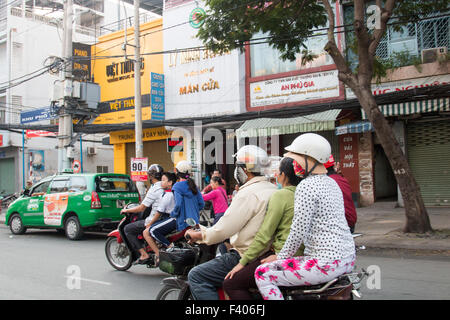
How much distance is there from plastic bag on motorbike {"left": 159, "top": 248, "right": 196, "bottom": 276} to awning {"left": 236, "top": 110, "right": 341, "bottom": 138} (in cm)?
1027

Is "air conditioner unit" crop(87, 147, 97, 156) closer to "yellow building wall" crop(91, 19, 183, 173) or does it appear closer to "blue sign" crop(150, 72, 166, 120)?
"yellow building wall" crop(91, 19, 183, 173)

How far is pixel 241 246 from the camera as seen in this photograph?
10.8ft

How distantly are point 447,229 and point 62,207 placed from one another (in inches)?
364

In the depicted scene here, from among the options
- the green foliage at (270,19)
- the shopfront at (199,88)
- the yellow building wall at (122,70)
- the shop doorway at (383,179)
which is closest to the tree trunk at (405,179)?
the green foliage at (270,19)

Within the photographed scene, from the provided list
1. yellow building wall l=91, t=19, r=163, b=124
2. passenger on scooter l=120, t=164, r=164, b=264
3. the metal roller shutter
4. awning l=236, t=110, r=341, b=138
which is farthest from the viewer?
yellow building wall l=91, t=19, r=163, b=124

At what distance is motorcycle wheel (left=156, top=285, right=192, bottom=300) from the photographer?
3.52 metres

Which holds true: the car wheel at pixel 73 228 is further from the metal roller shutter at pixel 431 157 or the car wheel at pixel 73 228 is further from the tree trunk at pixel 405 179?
the metal roller shutter at pixel 431 157

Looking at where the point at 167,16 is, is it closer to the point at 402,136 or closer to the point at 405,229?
the point at 402,136

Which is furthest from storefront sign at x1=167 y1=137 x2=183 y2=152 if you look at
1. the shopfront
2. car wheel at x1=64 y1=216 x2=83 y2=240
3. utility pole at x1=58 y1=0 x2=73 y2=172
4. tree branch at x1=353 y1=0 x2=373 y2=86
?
tree branch at x1=353 y1=0 x2=373 y2=86

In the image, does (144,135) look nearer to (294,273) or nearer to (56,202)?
(56,202)

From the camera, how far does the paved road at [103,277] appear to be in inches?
209

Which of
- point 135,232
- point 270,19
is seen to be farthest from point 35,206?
point 270,19

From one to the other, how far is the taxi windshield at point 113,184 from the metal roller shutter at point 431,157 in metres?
9.17
